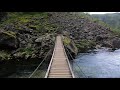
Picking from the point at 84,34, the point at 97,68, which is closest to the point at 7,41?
the point at 97,68

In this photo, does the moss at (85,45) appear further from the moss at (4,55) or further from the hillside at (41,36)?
the moss at (4,55)

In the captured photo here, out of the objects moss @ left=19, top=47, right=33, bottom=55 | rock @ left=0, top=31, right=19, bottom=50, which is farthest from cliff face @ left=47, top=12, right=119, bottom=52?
rock @ left=0, top=31, right=19, bottom=50

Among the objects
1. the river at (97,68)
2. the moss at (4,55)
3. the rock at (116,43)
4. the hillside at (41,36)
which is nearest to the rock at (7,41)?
the hillside at (41,36)

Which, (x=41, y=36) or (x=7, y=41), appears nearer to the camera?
(x=7, y=41)

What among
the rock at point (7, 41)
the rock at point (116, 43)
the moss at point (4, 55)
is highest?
the rock at point (7, 41)

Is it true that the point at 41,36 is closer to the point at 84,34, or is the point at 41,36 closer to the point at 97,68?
the point at 97,68

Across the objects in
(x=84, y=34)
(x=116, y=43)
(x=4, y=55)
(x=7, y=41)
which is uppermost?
(x=7, y=41)

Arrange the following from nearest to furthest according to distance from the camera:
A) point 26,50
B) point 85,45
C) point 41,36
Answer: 1. point 26,50
2. point 41,36
3. point 85,45

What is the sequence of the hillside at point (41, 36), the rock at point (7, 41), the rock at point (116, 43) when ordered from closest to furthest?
the rock at point (7, 41)
the hillside at point (41, 36)
the rock at point (116, 43)

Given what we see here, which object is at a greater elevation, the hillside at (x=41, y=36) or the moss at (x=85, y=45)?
the hillside at (x=41, y=36)

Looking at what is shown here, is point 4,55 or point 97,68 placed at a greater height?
point 4,55

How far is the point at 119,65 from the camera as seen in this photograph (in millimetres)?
17344

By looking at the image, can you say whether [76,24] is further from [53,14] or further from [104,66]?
[104,66]
